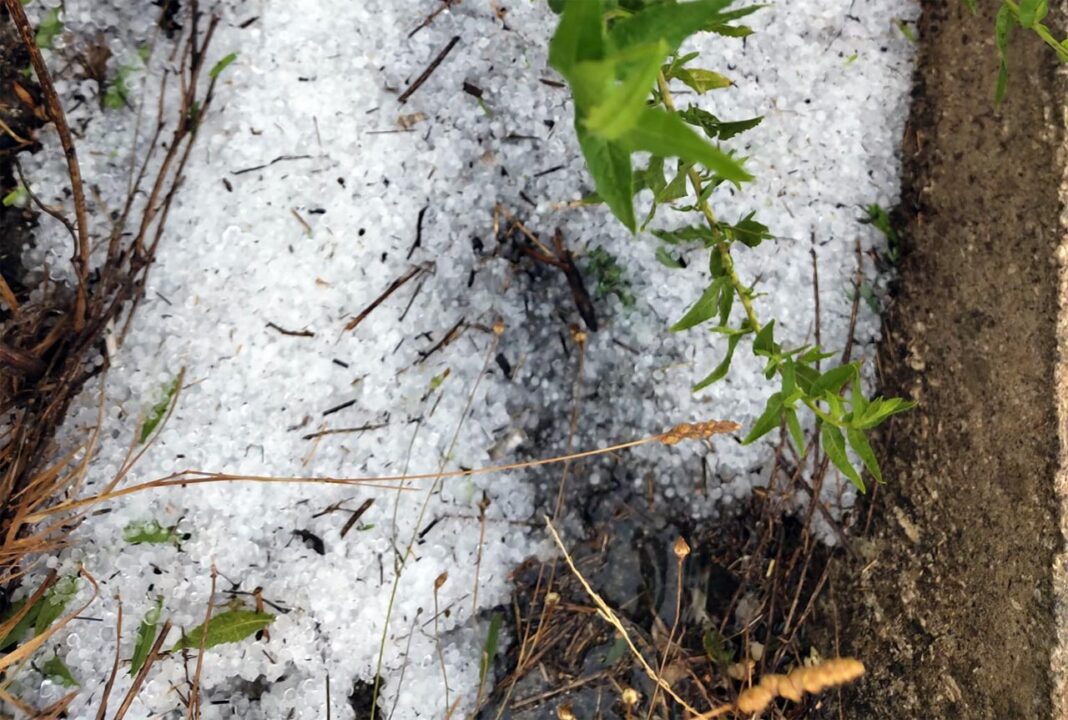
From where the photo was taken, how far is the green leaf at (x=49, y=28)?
4.24 feet

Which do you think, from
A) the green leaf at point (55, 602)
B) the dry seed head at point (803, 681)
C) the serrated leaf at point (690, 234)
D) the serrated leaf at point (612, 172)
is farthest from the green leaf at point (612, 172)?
the green leaf at point (55, 602)

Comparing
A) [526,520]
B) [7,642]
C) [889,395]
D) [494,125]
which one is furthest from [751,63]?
[7,642]

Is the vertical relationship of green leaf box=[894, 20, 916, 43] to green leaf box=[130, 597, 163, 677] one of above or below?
above

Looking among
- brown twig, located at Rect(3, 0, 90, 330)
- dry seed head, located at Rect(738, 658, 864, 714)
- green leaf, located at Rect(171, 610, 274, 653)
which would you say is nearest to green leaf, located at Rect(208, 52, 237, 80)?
brown twig, located at Rect(3, 0, 90, 330)

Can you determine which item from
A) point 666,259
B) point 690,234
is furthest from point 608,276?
point 690,234

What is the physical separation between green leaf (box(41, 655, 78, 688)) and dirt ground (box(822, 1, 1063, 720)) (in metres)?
1.26

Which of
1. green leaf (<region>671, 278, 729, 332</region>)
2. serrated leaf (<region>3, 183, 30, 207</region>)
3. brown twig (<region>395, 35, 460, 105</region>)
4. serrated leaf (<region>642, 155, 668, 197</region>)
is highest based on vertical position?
brown twig (<region>395, 35, 460, 105</region>)

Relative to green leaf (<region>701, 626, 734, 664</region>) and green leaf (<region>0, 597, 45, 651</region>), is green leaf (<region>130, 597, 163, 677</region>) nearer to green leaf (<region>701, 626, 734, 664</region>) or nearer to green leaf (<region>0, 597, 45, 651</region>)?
green leaf (<region>0, 597, 45, 651</region>)

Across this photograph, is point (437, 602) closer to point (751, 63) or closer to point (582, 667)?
point (582, 667)

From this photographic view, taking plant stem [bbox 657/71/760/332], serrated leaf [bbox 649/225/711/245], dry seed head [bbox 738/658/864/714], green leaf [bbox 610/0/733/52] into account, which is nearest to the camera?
green leaf [bbox 610/0/733/52]

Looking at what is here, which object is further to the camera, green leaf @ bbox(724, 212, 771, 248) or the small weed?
the small weed

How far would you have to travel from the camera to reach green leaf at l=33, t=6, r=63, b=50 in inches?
50.9

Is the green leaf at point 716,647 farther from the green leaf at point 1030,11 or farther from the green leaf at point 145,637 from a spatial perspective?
the green leaf at point 1030,11

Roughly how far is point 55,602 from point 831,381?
1208 millimetres
